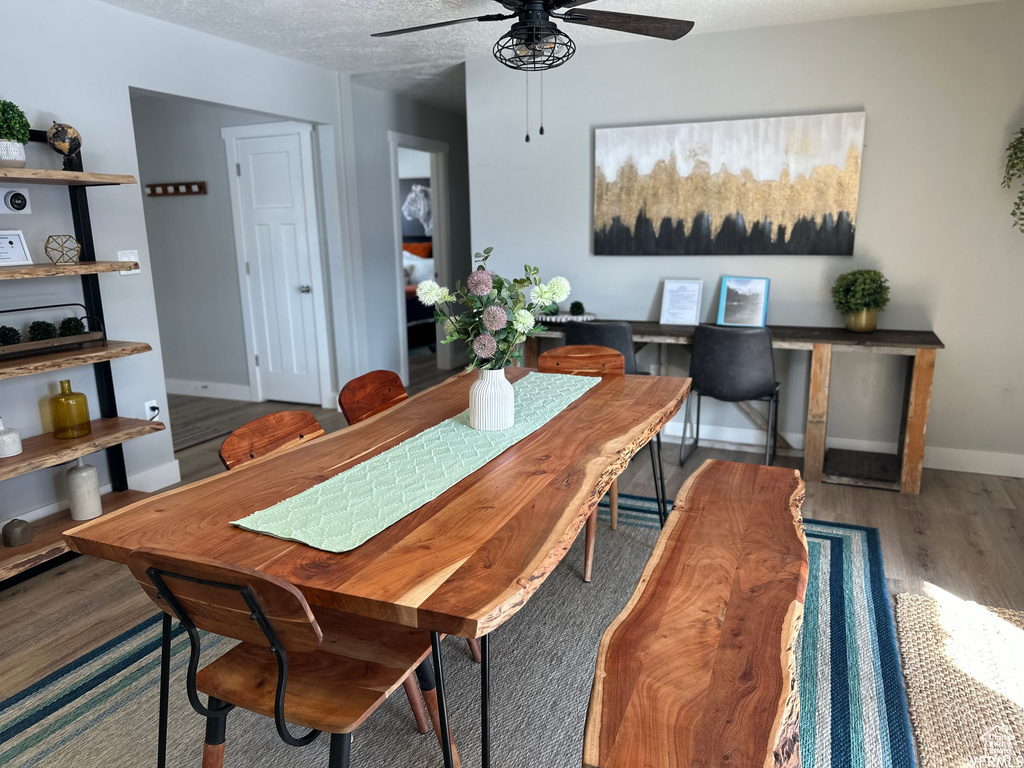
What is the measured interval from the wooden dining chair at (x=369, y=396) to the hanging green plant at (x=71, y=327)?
1.40m

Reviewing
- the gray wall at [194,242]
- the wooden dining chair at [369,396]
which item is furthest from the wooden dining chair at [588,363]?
the gray wall at [194,242]

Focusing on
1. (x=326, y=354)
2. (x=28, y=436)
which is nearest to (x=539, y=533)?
(x=28, y=436)

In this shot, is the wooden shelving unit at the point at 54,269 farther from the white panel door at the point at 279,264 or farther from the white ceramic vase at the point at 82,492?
the white panel door at the point at 279,264

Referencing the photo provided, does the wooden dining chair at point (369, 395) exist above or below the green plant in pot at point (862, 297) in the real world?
Answer: below

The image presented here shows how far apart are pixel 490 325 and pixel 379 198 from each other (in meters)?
3.90

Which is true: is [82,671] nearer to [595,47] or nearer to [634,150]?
[634,150]

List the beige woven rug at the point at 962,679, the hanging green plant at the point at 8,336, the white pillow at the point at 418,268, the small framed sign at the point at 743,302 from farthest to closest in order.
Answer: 1. the white pillow at the point at 418,268
2. the small framed sign at the point at 743,302
3. the hanging green plant at the point at 8,336
4. the beige woven rug at the point at 962,679

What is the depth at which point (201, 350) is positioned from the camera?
577 centimetres

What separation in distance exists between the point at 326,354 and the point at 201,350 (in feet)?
4.24

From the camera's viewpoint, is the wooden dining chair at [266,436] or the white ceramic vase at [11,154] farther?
the white ceramic vase at [11,154]

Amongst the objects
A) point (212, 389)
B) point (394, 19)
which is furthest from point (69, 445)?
point (212, 389)

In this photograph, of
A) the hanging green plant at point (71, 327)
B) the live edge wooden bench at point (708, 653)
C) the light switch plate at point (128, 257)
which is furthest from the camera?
the light switch plate at point (128, 257)

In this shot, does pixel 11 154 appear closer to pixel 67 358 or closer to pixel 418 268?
pixel 67 358

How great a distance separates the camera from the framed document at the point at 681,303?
4.12m
